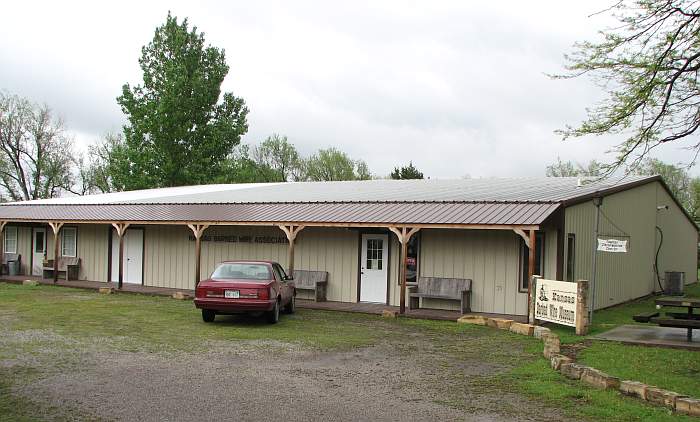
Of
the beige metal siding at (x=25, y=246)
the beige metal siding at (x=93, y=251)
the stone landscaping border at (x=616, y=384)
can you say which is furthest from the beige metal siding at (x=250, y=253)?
the stone landscaping border at (x=616, y=384)

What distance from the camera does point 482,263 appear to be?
16.9 meters

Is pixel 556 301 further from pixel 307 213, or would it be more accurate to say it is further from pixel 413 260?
pixel 307 213

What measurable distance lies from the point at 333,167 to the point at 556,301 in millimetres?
51727

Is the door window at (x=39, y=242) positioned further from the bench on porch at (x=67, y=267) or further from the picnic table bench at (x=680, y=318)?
the picnic table bench at (x=680, y=318)

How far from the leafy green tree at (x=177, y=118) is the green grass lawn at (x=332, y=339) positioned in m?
27.2

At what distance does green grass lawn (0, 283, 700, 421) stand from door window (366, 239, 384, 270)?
2.39 m

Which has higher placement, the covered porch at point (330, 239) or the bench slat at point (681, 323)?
the covered porch at point (330, 239)

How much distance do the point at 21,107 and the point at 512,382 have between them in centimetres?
5678

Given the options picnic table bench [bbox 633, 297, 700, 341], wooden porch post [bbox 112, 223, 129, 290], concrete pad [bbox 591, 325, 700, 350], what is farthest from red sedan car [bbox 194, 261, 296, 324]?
wooden porch post [bbox 112, 223, 129, 290]

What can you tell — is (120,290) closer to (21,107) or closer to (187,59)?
(187,59)

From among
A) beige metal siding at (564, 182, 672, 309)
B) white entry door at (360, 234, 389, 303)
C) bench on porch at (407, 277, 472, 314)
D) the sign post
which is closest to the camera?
the sign post

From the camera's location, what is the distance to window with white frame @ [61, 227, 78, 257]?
2547 centimetres

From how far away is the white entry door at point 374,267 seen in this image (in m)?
18.5

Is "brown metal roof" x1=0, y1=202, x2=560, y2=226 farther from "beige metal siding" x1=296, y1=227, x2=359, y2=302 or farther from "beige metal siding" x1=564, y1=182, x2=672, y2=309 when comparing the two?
"beige metal siding" x1=564, y1=182, x2=672, y2=309
